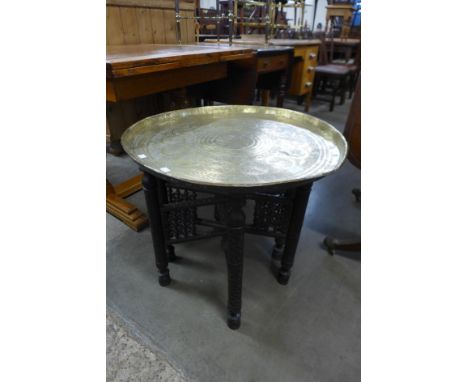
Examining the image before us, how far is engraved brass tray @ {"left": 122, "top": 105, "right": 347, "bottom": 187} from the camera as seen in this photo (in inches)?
29.5

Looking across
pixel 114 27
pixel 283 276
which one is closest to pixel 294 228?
pixel 283 276

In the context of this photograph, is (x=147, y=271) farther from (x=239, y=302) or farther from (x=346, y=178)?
(x=346, y=178)

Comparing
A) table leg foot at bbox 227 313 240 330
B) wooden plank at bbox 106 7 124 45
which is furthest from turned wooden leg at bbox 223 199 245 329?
wooden plank at bbox 106 7 124 45

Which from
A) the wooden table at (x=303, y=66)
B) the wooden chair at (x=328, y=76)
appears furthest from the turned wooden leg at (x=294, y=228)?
the wooden chair at (x=328, y=76)

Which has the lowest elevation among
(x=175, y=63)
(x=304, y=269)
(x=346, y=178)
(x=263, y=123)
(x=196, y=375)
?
(x=196, y=375)

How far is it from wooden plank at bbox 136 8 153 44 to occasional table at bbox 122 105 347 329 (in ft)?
3.24

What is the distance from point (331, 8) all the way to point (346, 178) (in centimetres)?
357

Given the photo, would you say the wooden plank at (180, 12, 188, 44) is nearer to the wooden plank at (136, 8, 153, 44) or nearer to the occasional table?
the wooden plank at (136, 8, 153, 44)

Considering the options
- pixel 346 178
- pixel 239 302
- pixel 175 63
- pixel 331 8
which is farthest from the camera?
pixel 331 8

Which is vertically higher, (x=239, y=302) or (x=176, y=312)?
(x=239, y=302)

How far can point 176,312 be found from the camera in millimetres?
1108

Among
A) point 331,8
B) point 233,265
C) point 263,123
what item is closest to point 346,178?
point 263,123

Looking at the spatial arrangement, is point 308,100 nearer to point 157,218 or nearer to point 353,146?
point 353,146

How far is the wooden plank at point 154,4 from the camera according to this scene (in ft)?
5.21
